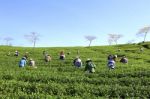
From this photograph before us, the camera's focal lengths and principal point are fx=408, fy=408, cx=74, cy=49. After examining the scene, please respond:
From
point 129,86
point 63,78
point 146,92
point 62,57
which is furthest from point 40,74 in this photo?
point 62,57

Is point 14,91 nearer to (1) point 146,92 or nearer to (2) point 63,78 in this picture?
(2) point 63,78

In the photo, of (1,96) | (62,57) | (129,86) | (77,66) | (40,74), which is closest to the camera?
(1,96)

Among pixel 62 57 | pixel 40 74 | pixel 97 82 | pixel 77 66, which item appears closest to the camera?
pixel 97 82

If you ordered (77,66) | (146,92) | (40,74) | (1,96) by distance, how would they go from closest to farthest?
(1,96) < (146,92) < (40,74) < (77,66)

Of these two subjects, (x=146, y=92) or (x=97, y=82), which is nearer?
(x=146, y=92)

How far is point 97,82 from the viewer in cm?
3919

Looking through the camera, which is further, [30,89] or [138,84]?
[138,84]

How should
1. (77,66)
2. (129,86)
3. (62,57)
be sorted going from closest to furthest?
(129,86)
(77,66)
(62,57)

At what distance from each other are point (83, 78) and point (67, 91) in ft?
18.5

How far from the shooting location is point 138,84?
124 ft

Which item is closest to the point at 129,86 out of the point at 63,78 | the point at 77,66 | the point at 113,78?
the point at 113,78

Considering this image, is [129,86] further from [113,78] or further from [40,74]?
[40,74]

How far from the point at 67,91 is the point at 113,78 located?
309 inches

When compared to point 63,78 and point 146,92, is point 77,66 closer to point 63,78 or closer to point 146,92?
point 63,78
